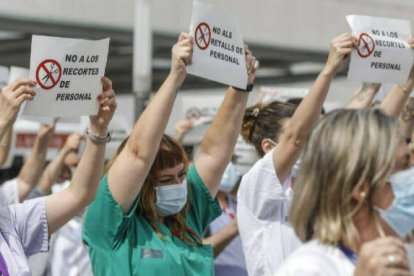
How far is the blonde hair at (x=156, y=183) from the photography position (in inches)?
169

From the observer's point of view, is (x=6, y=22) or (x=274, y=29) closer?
(x=6, y=22)

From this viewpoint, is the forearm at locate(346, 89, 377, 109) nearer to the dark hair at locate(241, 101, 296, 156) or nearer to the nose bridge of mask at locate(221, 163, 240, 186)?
the dark hair at locate(241, 101, 296, 156)

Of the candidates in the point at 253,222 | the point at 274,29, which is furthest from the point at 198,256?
the point at 274,29

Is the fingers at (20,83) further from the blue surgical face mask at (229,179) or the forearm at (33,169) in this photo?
the blue surgical face mask at (229,179)

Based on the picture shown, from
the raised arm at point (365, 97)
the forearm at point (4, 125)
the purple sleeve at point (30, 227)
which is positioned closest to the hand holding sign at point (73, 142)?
the raised arm at point (365, 97)

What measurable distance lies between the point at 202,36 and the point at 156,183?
63 cm

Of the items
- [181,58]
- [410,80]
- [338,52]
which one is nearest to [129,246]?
[181,58]

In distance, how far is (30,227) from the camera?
388 cm

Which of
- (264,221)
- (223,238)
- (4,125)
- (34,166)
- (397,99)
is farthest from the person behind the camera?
(34,166)

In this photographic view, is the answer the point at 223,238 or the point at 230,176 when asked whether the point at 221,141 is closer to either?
the point at 223,238

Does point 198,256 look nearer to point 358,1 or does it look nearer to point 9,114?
point 9,114

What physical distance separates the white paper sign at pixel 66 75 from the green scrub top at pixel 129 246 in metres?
0.33

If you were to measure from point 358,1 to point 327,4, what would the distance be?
20.3 inches

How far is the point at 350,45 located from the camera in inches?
171
